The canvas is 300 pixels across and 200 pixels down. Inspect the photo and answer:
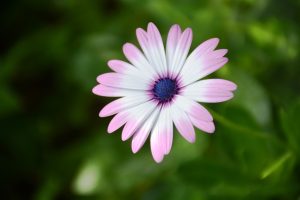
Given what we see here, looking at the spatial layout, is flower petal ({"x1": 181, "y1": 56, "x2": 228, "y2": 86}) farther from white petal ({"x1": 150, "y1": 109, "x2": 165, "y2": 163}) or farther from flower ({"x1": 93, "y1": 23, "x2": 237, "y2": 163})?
white petal ({"x1": 150, "y1": 109, "x2": 165, "y2": 163})

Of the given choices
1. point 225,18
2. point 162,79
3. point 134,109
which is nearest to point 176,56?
point 162,79

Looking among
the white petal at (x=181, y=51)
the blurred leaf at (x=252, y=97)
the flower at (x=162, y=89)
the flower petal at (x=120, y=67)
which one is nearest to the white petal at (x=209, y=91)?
the flower at (x=162, y=89)

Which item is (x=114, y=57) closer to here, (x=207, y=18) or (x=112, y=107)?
(x=207, y=18)

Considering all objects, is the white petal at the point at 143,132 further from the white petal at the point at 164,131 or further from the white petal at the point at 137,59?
the white petal at the point at 137,59

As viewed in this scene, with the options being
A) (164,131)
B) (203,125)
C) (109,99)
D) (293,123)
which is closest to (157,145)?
(164,131)

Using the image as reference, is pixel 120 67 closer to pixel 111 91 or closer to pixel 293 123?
pixel 111 91

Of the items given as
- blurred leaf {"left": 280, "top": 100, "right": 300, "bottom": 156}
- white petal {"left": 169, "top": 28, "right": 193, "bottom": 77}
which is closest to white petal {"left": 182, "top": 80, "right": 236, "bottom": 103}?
white petal {"left": 169, "top": 28, "right": 193, "bottom": 77}

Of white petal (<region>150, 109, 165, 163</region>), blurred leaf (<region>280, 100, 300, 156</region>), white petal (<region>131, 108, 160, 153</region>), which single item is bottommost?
blurred leaf (<region>280, 100, 300, 156</region>)
